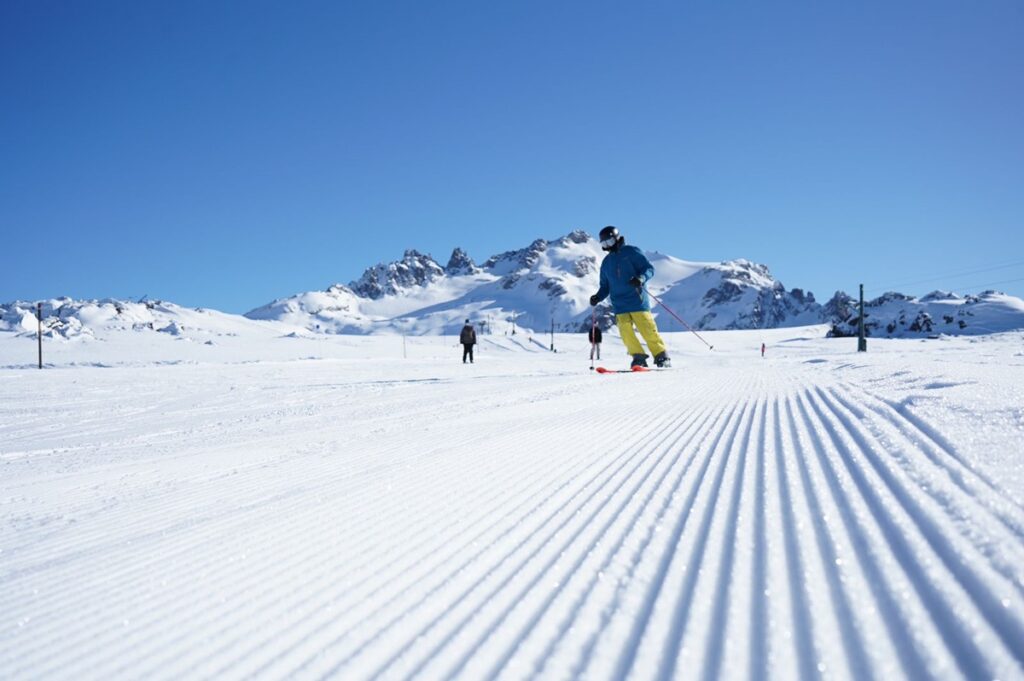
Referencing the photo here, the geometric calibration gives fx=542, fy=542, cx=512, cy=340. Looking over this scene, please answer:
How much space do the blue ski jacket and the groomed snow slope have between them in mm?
6414

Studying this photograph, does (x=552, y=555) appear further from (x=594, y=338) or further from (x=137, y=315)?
(x=137, y=315)

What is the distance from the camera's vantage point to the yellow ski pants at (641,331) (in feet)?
28.9

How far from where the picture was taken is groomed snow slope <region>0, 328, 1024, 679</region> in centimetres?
87

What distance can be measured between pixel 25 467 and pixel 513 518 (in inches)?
110

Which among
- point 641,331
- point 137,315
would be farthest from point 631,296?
point 137,315

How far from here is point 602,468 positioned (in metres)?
2.02

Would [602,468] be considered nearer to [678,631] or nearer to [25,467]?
[678,631]

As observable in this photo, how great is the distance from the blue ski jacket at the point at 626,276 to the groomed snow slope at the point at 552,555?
6.41 metres

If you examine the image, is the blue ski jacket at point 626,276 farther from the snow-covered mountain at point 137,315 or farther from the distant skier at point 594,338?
the snow-covered mountain at point 137,315

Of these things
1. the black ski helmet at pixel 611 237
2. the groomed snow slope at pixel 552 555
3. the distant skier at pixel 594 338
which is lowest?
the groomed snow slope at pixel 552 555

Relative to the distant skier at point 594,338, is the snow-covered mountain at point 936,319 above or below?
above

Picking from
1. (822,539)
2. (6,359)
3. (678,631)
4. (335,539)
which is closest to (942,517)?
(822,539)

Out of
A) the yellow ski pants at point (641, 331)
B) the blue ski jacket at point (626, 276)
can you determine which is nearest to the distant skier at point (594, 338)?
the yellow ski pants at point (641, 331)

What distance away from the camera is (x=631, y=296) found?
9.12 metres
